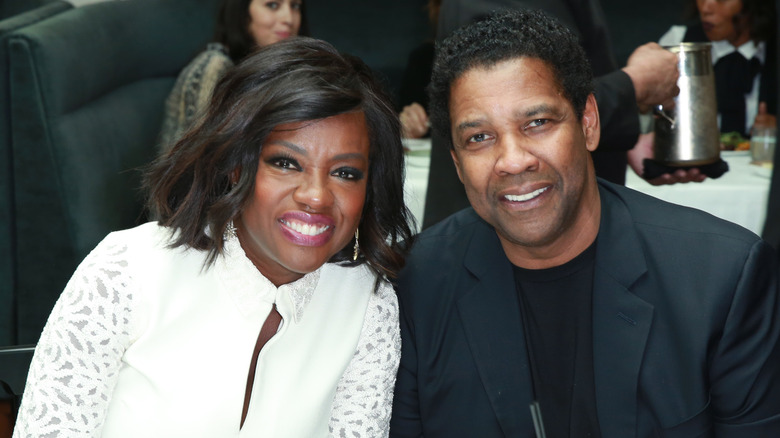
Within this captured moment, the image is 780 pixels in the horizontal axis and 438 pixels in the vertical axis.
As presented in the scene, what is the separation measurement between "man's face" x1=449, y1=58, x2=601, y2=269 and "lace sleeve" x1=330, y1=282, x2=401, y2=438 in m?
0.28

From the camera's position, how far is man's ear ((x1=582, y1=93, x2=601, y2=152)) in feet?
5.69

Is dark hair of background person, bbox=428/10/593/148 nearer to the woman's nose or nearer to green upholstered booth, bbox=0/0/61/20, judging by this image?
the woman's nose

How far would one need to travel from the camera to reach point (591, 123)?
1742mm

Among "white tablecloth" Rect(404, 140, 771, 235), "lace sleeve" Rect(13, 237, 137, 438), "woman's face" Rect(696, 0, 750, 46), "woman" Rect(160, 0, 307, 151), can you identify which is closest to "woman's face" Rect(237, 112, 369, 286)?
"lace sleeve" Rect(13, 237, 137, 438)

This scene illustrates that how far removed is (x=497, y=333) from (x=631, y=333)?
24 cm

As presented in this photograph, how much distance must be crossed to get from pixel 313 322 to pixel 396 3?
417 cm

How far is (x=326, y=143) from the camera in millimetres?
1511

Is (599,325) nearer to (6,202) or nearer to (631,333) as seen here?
(631,333)

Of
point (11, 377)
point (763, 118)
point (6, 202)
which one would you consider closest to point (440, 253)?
point (11, 377)

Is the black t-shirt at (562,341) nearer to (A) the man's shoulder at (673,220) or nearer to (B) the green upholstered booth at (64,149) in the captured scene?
(A) the man's shoulder at (673,220)

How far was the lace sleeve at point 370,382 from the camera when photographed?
1640mm

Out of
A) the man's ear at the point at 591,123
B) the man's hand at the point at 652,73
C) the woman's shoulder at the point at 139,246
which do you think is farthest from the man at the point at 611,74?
the woman's shoulder at the point at 139,246

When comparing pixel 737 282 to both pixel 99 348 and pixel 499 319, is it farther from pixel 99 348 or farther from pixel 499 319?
pixel 99 348

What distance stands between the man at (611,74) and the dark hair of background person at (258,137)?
0.46 metres
